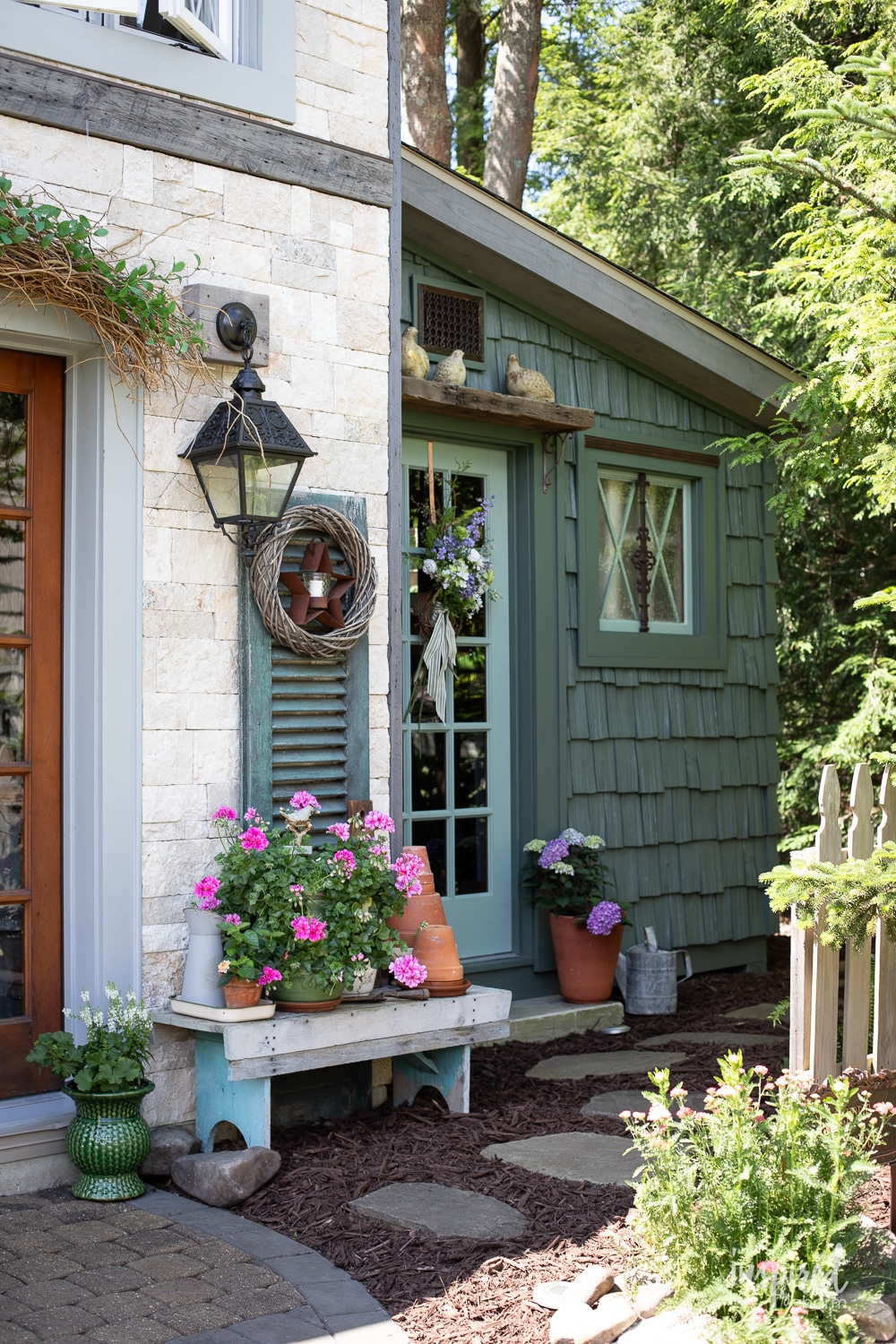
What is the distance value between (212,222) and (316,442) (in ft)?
2.43

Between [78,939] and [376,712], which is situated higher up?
[376,712]

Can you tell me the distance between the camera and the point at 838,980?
362 cm

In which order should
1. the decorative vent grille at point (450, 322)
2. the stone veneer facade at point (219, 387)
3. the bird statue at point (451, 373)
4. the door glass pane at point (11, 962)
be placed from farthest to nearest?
the decorative vent grille at point (450, 322) → the bird statue at point (451, 373) → the stone veneer facade at point (219, 387) → the door glass pane at point (11, 962)

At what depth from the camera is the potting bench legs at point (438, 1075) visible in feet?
14.2

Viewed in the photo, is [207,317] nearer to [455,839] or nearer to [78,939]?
[78,939]

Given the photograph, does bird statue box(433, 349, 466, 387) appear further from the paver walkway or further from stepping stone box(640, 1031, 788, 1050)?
the paver walkway

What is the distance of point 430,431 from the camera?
5707 mm

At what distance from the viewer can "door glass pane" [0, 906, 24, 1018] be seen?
12.5 feet

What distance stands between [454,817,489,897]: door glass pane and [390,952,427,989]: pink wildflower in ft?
5.60

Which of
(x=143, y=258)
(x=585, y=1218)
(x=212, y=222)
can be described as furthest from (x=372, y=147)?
(x=585, y=1218)

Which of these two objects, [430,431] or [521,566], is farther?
[521,566]

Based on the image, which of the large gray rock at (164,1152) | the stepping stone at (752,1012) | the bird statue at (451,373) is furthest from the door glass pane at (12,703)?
the stepping stone at (752,1012)

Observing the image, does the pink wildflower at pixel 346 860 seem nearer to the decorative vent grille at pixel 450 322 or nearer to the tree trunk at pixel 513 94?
the decorative vent grille at pixel 450 322

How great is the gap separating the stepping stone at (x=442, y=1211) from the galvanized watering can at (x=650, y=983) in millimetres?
2569
